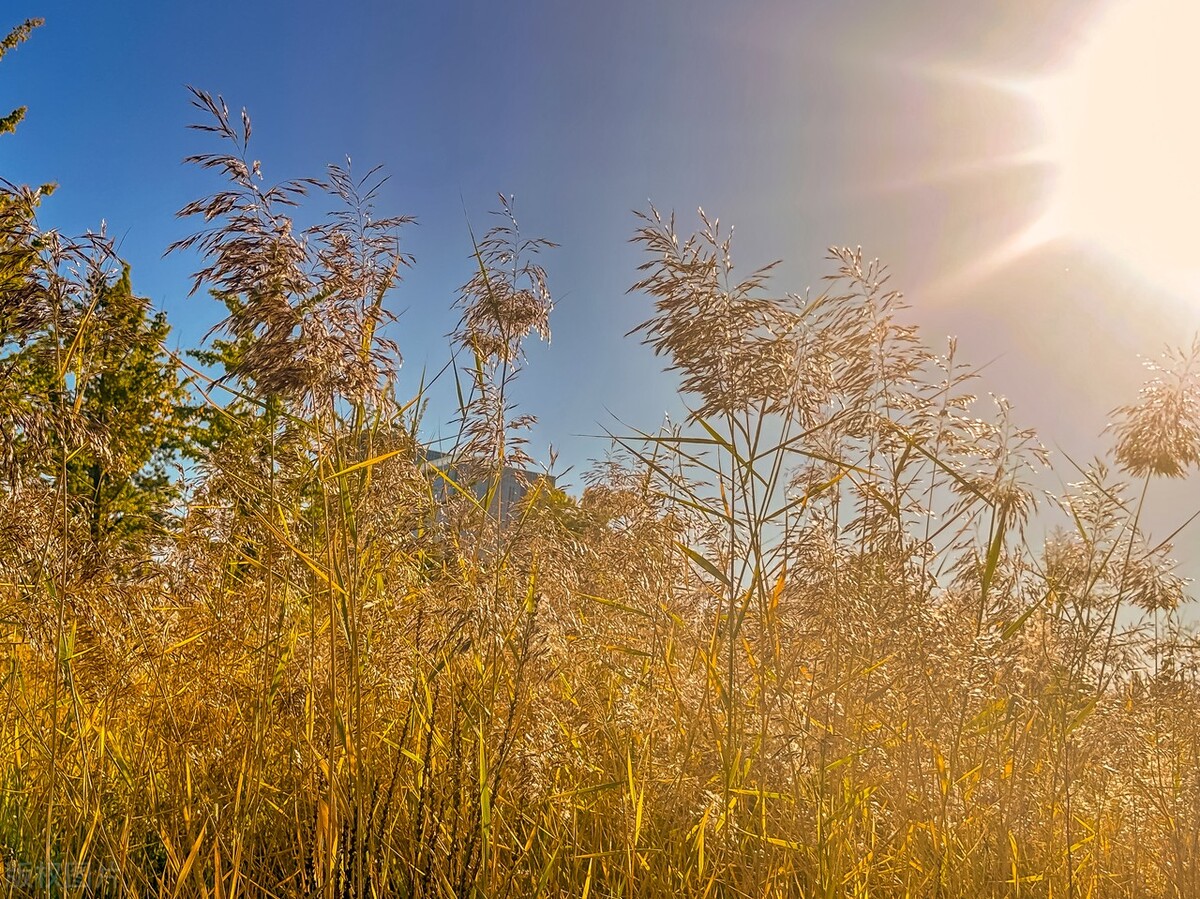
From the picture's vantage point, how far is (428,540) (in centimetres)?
277

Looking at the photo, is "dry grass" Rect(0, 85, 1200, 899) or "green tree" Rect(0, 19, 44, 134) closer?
"dry grass" Rect(0, 85, 1200, 899)

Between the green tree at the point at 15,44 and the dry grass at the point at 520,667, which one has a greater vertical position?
the green tree at the point at 15,44

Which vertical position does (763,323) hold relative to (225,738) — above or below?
above

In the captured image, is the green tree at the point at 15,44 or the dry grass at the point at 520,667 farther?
the green tree at the point at 15,44

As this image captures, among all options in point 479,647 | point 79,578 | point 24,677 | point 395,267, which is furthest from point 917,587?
point 24,677

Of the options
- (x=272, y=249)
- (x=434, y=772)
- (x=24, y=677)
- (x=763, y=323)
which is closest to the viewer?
(x=272, y=249)

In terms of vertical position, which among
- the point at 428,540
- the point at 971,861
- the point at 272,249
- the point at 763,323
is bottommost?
the point at 971,861

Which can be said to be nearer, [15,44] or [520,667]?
[520,667]

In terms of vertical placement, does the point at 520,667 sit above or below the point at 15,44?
below

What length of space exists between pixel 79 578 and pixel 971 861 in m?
2.89

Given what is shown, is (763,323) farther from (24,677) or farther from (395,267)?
(24,677)

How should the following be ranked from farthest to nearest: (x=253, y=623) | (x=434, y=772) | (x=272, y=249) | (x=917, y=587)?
1. (x=253, y=623)
2. (x=917, y=587)
3. (x=434, y=772)
4. (x=272, y=249)

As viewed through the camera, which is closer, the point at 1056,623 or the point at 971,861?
the point at 971,861

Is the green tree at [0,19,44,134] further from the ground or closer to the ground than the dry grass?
further from the ground
